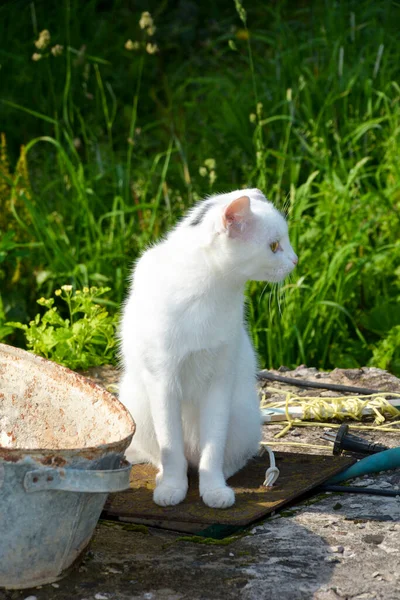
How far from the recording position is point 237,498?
2.74m

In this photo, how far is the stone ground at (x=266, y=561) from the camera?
2230 millimetres

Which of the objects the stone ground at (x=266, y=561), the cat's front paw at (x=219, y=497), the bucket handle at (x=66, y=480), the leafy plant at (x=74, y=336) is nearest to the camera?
the bucket handle at (x=66, y=480)

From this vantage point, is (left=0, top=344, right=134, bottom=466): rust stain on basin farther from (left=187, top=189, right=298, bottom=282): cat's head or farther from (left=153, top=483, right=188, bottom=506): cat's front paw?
(left=187, top=189, right=298, bottom=282): cat's head

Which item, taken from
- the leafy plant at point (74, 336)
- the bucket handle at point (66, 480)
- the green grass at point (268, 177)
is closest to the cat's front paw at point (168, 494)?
the bucket handle at point (66, 480)

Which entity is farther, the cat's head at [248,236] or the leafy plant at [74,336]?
the leafy plant at [74,336]

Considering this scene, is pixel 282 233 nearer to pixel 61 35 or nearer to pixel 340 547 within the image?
pixel 340 547

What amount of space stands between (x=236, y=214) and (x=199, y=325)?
329 mm

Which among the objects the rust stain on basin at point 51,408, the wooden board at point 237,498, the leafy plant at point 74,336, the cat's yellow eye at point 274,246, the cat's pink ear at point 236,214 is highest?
the cat's pink ear at point 236,214

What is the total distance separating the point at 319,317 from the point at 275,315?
0.20 m

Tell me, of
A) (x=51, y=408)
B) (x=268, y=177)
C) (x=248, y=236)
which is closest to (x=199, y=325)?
(x=248, y=236)

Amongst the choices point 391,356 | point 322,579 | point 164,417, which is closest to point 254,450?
point 164,417

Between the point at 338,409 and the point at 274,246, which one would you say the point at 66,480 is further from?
the point at 338,409

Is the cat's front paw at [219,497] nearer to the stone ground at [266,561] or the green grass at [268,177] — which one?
the stone ground at [266,561]

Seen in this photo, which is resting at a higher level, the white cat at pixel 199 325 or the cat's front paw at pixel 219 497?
the white cat at pixel 199 325
